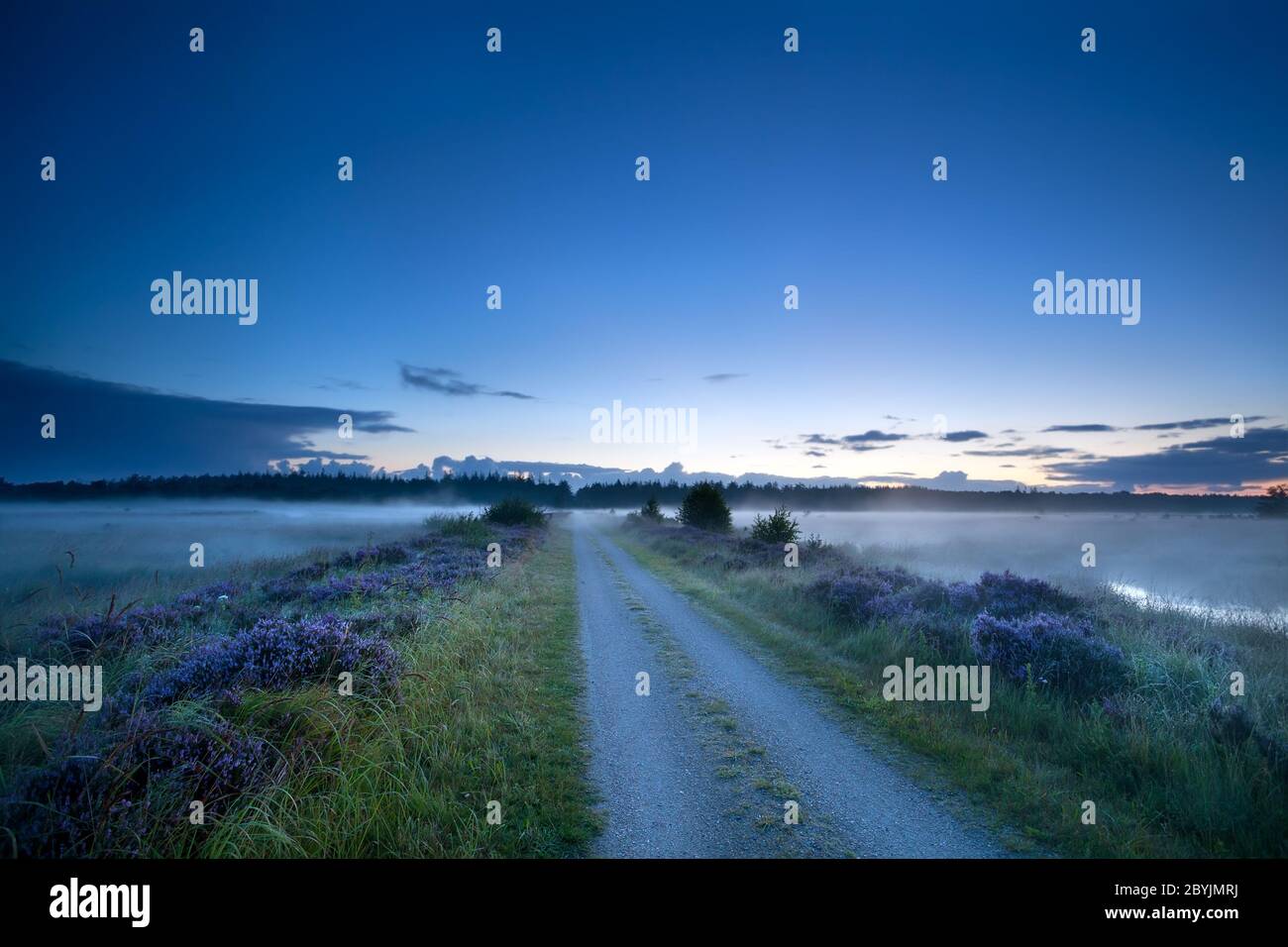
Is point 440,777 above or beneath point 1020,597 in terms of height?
beneath

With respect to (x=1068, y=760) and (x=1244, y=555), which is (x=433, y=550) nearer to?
(x=1068, y=760)

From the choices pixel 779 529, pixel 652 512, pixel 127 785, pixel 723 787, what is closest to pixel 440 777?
pixel 127 785

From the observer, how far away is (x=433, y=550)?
2136 cm

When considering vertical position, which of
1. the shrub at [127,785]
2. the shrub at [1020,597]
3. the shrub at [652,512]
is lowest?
the shrub at [652,512]

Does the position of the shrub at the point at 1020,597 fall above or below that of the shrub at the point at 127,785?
below

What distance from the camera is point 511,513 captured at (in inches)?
1759

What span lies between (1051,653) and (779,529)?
72.3ft

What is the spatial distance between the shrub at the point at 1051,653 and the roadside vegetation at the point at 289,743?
7.88 m

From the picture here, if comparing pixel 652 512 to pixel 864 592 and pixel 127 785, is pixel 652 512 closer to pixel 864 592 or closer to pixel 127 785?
pixel 864 592

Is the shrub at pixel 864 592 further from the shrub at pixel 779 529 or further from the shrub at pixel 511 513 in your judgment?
the shrub at pixel 511 513

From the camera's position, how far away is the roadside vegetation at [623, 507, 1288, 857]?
489cm

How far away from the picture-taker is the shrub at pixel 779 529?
30.2 m

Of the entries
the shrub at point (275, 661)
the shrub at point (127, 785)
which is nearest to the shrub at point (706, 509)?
the shrub at point (275, 661)
